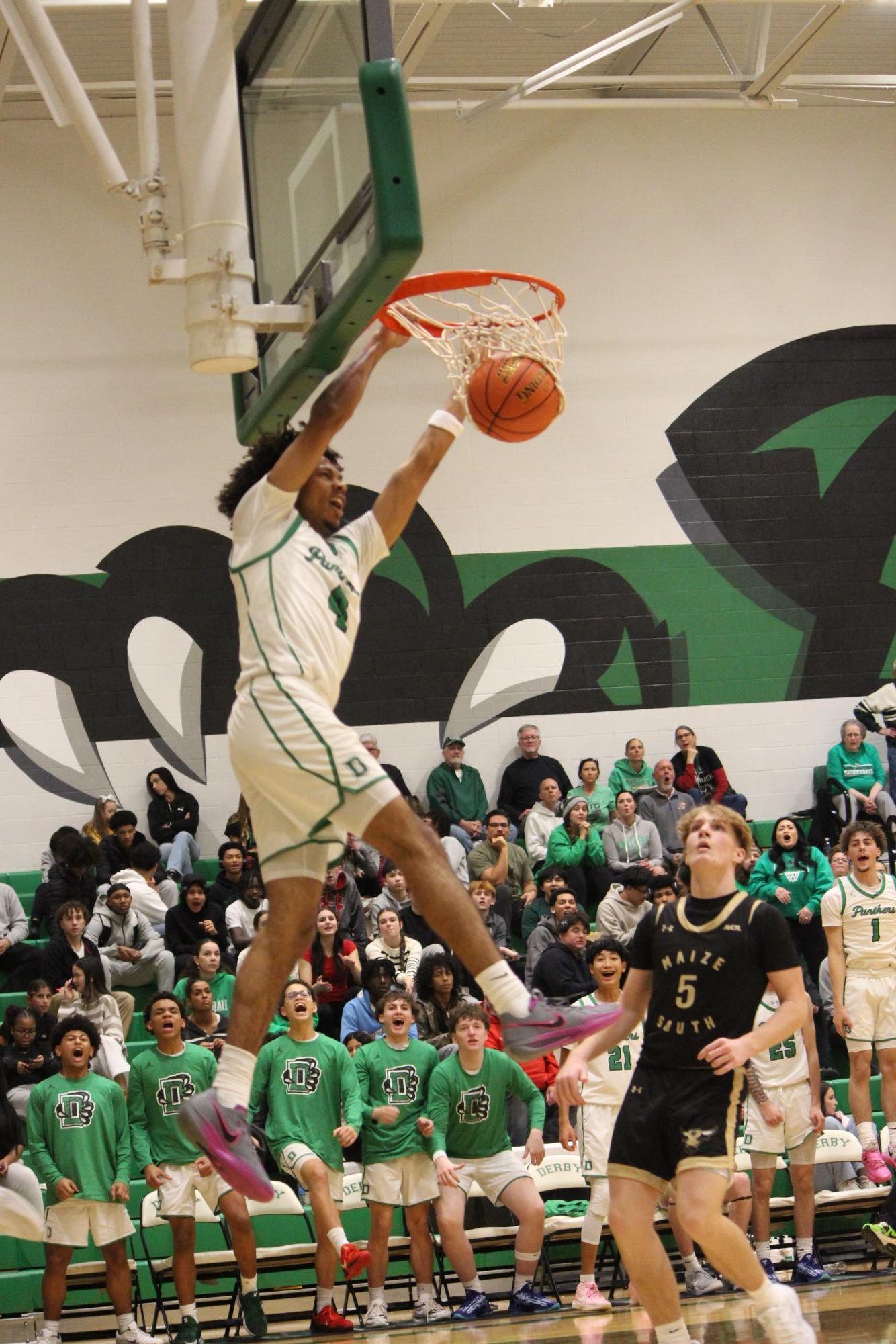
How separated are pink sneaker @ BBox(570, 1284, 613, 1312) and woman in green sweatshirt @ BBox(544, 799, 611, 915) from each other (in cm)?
452

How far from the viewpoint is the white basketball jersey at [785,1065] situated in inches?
354

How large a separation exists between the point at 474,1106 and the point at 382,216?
5610 millimetres

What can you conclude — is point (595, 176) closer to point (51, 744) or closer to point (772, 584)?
point (772, 584)

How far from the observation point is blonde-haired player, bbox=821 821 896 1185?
9602 mm

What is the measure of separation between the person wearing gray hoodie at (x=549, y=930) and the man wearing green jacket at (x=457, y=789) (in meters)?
2.96

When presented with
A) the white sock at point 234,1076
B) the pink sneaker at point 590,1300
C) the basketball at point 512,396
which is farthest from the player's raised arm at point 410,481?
the pink sneaker at point 590,1300

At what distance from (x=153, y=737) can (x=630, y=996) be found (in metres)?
9.23

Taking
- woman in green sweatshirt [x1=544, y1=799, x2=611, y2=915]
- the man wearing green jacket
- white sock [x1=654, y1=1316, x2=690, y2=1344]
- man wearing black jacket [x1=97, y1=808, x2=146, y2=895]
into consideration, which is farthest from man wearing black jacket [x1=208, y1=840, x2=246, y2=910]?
white sock [x1=654, y1=1316, x2=690, y2=1344]

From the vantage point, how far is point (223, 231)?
5129 mm

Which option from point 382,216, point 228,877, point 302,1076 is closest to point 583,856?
point 228,877

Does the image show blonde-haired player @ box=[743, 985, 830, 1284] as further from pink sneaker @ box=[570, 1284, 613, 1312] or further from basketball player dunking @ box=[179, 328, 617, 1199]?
basketball player dunking @ box=[179, 328, 617, 1199]

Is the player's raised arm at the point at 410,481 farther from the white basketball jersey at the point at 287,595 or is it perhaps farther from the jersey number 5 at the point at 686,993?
the jersey number 5 at the point at 686,993

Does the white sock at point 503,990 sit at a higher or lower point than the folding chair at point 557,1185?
higher

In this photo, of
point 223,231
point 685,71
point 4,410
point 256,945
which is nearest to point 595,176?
point 685,71
